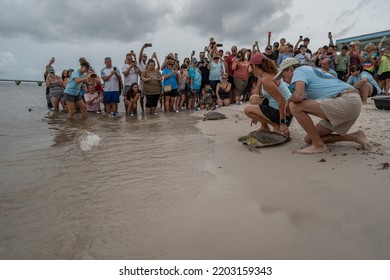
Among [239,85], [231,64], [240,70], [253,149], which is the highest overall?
[231,64]

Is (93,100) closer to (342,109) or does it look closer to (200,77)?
(200,77)

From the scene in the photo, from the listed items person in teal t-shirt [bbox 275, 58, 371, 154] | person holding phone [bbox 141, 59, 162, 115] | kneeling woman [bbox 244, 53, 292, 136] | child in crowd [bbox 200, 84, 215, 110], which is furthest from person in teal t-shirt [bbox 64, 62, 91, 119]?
person in teal t-shirt [bbox 275, 58, 371, 154]

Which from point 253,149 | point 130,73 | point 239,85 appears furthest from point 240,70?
point 253,149

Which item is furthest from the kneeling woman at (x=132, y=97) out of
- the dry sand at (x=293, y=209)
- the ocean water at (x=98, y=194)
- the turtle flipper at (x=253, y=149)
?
the dry sand at (x=293, y=209)

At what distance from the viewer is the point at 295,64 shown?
3.60 m

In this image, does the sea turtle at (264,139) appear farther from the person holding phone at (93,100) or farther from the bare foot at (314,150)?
the person holding phone at (93,100)

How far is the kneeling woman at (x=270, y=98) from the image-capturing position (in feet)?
13.1

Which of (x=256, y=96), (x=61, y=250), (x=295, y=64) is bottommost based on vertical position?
(x=61, y=250)

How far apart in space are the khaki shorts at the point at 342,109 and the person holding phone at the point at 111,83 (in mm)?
6899

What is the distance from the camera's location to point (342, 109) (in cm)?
329

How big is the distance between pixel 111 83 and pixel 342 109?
7.21 meters
